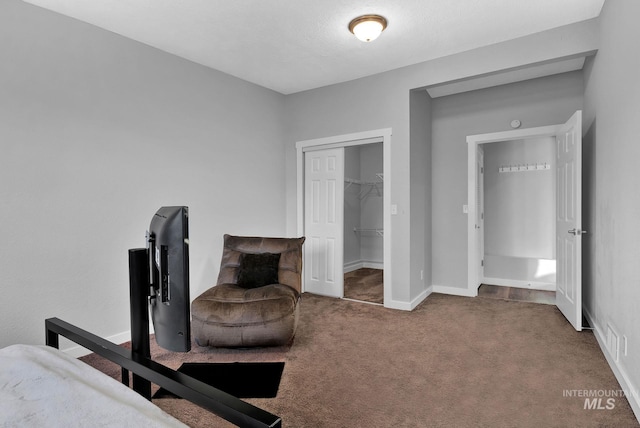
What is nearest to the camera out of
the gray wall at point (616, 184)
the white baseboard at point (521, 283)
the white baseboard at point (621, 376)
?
the white baseboard at point (621, 376)

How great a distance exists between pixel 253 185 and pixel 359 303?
189 centimetres

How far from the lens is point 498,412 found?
1984 mm

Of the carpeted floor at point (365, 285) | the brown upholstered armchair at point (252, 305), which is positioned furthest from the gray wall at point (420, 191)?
the brown upholstered armchair at point (252, 305)

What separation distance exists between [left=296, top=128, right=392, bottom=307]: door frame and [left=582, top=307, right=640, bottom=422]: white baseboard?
1.84 m

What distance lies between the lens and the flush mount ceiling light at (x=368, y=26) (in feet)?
9.27

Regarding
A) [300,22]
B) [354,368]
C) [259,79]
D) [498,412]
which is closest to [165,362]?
[354,368]

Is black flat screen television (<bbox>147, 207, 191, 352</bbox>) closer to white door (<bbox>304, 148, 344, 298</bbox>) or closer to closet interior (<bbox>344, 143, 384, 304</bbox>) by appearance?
white door (<bbox>304, 148, 344, 298</bbox>)

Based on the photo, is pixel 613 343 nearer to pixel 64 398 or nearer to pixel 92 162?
pixel 64 398

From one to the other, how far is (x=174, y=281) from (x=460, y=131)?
4389 millimetres

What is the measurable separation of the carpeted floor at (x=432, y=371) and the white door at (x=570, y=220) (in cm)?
21

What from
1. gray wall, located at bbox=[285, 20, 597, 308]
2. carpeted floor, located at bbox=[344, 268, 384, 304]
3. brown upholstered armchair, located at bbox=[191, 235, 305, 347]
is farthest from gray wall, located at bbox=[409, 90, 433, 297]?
brown upholstered armchair, located at bbox=[191, 235, 305, 347]

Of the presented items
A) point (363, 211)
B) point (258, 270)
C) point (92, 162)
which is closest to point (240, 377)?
point (258, 270)

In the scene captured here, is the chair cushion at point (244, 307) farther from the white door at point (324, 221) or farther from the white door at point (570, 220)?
the white door at point (570, 220)

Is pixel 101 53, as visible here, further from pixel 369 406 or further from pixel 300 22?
pixel 369 406
